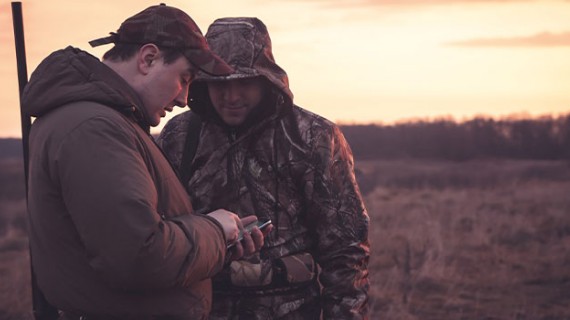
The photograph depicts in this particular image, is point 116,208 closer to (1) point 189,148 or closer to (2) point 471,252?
(1) point 189,148

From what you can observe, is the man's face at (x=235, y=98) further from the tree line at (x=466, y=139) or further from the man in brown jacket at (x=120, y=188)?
the tree line at (x=466, y=139)

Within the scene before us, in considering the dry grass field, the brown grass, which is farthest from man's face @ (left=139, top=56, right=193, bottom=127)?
the brown grass

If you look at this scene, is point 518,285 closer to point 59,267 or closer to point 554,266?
point 554,266

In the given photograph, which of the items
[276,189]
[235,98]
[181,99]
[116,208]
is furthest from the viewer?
[235,98]

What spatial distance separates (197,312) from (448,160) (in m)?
41.5

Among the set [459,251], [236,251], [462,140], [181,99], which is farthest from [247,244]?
[462,140]

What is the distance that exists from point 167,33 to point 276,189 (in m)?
1.23

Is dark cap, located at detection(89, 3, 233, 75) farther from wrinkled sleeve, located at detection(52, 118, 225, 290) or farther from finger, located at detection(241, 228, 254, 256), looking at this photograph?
finger, located at detection(241, 228, 254, 256)

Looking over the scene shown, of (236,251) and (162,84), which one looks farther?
(236,251)

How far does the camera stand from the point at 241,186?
12.2 ft

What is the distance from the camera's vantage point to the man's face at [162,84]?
8.61ft

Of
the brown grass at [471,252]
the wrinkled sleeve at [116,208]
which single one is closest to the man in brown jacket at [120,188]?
the wrinkled sleeve at [116,208]

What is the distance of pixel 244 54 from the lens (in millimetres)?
3867

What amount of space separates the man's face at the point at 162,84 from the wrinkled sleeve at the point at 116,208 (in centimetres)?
29
